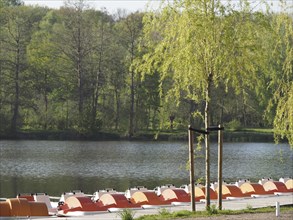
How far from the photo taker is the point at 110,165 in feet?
189

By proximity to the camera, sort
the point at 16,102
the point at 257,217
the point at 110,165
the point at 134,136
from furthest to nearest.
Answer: the point at 134,136 < the point at 16,102 < the point at 110,165 < the point at 257,217

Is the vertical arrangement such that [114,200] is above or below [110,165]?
above

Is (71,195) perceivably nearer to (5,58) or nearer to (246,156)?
(246,156)

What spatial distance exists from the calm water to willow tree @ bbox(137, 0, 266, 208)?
757 centimetres

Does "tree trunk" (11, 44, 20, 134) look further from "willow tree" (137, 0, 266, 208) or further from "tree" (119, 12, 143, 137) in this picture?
"willow tree" (137, 0, 266, 208)

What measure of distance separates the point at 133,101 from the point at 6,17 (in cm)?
1850

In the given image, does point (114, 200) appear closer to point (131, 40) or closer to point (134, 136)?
point (134, 136)

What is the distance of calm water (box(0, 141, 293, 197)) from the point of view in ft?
144

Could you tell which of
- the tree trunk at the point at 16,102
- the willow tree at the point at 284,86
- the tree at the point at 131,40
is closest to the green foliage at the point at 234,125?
the tree at the point at 131,40

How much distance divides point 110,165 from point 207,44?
35.3 metres

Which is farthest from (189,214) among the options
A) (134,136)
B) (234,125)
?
(234,125)

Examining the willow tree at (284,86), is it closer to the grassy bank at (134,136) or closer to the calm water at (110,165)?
the calm water at (110,165)

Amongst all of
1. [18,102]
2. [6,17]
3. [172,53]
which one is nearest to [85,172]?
[172,53]

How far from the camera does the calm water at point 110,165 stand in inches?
1730
